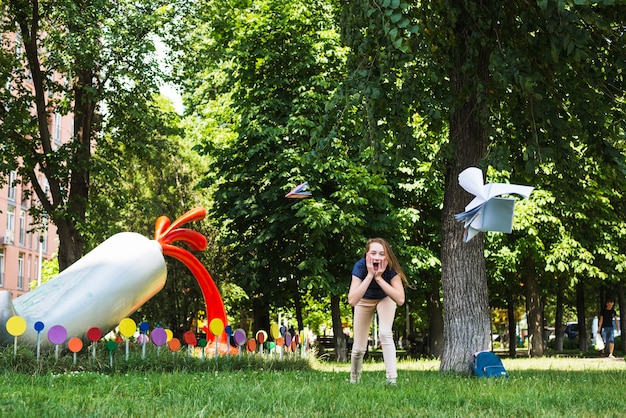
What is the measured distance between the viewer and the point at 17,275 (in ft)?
182

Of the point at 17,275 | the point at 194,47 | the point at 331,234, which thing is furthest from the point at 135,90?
the point at 17,275

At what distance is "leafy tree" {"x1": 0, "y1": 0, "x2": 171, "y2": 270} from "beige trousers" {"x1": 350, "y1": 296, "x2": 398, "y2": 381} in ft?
39.0

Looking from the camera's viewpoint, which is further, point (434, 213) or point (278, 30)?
point (434, 213)

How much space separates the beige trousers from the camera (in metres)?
9.15

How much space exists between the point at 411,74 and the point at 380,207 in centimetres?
1070

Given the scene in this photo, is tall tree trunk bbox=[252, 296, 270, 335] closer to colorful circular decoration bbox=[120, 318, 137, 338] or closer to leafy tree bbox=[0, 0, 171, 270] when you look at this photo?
leafy tree bbox=[0, 0, 171, 270]

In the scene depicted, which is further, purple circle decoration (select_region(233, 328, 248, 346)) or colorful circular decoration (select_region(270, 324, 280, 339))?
colorful circular decoration (select_region(270, 324, 280, 339))

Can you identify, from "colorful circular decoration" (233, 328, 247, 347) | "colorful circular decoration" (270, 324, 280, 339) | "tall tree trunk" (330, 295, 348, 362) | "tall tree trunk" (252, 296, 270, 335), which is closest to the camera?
"colorful circular decoration" (233, 328, 247, 347)

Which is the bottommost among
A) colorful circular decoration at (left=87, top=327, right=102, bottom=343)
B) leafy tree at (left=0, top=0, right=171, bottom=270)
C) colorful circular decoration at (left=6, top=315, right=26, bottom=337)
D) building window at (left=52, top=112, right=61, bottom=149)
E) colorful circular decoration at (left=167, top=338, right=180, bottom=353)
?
colorful circular decoration at (left=167, top=338, right=180, bottom=353)

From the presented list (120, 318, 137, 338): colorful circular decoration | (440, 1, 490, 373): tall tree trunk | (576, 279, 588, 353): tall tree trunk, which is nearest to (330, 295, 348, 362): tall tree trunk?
(120, 318, 137, 338): colorful circular decoration

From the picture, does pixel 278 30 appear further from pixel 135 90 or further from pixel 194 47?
pixel 135 90

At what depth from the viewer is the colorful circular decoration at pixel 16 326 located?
1115 cm

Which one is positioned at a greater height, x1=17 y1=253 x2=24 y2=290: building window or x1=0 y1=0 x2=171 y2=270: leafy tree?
x1=0 y1=0 x2=171 y2=270: leafy tree

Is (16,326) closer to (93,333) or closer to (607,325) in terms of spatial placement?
(93,333)
